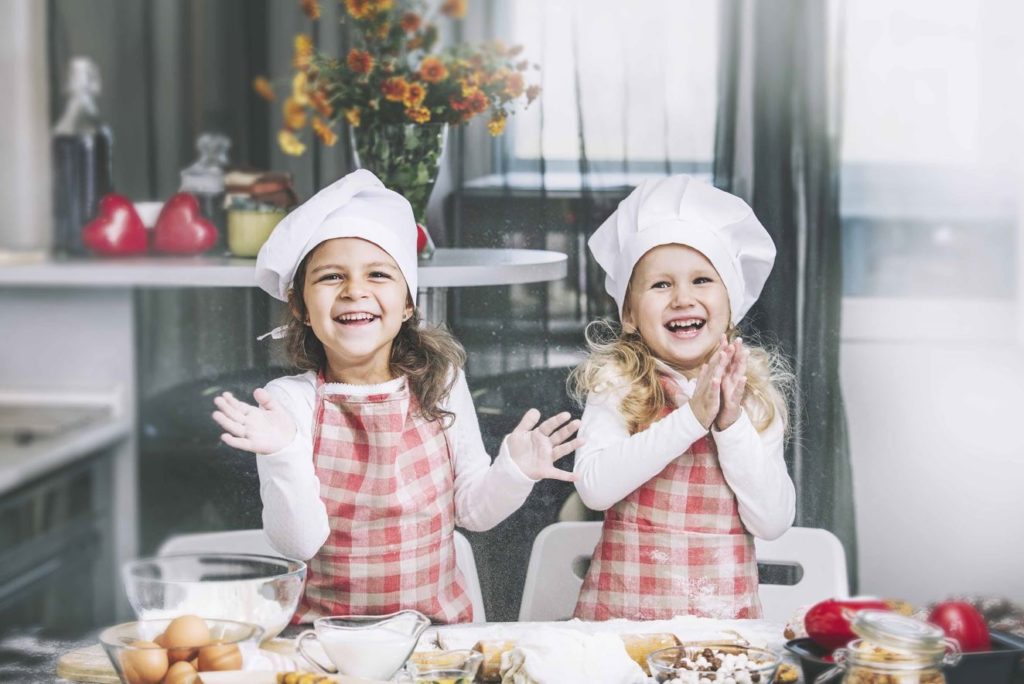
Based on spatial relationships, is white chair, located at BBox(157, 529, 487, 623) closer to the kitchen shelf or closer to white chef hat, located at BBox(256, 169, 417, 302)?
the kitchen shelf

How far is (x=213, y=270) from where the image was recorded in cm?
151

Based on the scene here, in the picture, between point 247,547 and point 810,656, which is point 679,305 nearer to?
point 810,656

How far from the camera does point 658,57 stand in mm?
1515

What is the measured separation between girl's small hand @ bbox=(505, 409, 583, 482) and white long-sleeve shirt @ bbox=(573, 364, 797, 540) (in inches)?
1.0

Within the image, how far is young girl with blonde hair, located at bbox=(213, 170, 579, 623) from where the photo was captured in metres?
1.46

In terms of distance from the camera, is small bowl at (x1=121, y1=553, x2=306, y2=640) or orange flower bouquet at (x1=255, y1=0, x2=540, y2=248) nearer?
small bowl at (x1=121, y1=553, x2=306, y2=640)

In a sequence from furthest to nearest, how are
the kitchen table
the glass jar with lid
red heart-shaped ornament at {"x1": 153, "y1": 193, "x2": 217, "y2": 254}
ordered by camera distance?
red heart-shaped ornament at {"x1": 153, "y1": 193, "x2": 217, "y2": 254}, the kitchen table, the glass jar with lid

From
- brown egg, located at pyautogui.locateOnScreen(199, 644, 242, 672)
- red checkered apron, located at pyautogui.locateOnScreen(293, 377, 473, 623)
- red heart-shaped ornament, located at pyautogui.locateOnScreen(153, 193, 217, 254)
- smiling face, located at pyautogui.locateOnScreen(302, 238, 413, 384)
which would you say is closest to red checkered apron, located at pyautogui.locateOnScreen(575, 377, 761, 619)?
red checkered apron, located at pyautogui.locateOnScreen(293, 377, 473, 623)

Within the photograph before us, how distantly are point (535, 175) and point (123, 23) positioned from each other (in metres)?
0.54

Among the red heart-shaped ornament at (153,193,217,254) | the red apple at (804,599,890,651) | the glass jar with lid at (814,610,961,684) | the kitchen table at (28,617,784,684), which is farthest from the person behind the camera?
the red heart-shaped ornament at (153,193,217,254)

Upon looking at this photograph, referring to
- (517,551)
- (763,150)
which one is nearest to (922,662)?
(517,551)

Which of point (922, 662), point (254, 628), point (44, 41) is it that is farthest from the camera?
point (44, 41)

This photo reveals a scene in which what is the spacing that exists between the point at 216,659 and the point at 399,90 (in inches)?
28.0

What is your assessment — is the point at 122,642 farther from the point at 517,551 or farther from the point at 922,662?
the point at 922,662
